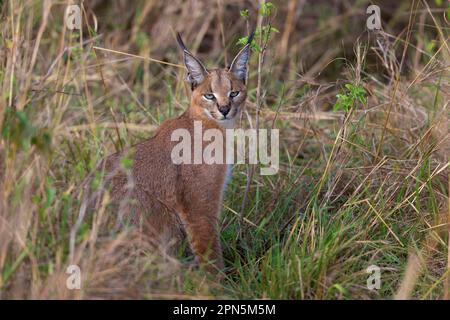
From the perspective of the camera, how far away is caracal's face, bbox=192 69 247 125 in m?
6.15

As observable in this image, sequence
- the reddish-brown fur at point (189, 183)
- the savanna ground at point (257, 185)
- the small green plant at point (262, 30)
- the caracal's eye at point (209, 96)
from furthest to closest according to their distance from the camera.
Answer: the caracal's eye at point (209, 96) < the reddish-brown fur at point (189, 183) < the small green plant at point (262, 30) < the savanna ground at point (257, 185)

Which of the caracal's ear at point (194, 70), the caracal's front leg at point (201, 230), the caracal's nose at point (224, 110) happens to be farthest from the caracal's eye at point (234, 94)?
the caracal's front leg at point (201, 230)

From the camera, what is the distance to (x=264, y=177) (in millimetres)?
7070

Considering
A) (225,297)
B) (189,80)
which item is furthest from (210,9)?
(225,297)

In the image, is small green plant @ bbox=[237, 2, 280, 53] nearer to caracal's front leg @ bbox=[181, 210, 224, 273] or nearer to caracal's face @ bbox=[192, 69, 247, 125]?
caracal's face @ bbox=[192, 69, 247, 125]

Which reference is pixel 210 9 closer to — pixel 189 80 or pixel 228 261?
pixel 189 80

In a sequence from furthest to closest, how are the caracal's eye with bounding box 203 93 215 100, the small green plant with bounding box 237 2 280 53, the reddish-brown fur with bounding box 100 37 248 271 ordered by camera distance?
1. the caracal's eye with bounding box 203 93 215 100
2. the reddish-brown fur with bounding box 100 37 248 271
3. the small green plant with bounding box 237 2 280 53

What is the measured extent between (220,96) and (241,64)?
1.22 feet

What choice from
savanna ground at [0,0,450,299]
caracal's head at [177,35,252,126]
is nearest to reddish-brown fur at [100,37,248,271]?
caracal's head at [177,35,252,126]

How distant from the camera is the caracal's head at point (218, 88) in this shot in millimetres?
6160

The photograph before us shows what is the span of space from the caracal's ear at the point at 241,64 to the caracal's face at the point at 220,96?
6 centimetres

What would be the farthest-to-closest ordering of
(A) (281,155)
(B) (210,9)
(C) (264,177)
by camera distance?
(B) (210,9)
(A) (281,155)
(C) (264,177)

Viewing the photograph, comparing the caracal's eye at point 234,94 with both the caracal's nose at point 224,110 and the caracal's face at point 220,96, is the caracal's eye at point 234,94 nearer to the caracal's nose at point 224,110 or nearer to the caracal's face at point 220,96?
the caracal's face at point 220,96
